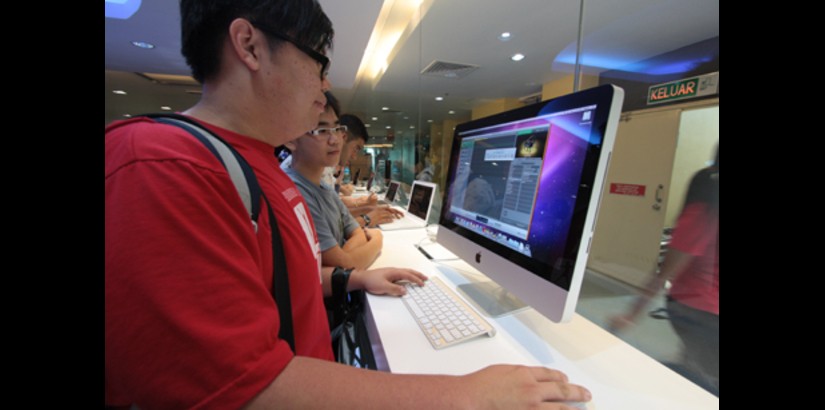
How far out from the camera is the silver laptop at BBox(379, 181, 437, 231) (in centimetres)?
199

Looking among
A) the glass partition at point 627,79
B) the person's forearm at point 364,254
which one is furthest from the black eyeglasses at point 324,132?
the glass partition at point 627,79

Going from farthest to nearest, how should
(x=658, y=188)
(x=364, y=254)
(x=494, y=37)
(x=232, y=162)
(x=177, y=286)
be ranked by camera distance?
1. (x=494, y=37)
2. (x=658, y=188)
3. (x=364, y=254)
4. (x=232, y=162)
5. (x=177, y=286)

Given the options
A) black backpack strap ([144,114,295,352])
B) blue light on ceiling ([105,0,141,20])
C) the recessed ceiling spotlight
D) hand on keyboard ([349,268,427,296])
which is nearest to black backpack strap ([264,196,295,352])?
black backpack strap ([144,114,295,352])

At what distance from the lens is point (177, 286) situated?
1.03 ft

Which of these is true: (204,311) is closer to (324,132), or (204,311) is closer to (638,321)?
(324,132)

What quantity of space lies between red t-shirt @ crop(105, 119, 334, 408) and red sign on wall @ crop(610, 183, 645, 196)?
376 centimetres

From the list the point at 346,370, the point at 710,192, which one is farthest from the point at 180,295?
the point at 710,192

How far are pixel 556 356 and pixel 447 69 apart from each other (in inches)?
163

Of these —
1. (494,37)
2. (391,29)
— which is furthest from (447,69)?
(494,37)

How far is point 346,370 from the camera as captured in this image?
39cm

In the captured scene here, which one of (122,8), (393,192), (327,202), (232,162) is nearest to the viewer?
(232,162)

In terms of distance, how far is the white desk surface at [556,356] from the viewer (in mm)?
508

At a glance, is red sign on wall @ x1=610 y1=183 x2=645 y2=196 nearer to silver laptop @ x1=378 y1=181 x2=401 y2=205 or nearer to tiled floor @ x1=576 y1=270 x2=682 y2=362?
tiled floor @ x1=576 y1=270 x2=682 y2=362
